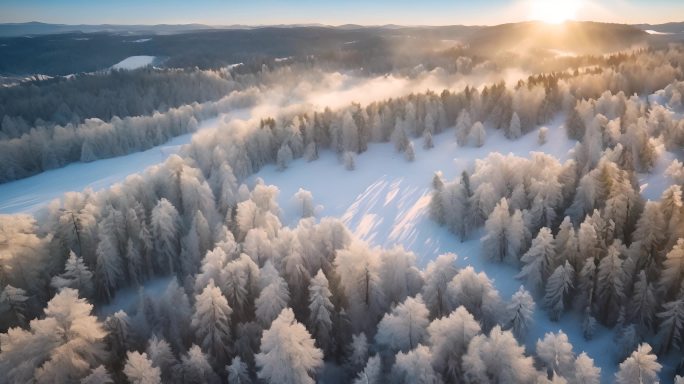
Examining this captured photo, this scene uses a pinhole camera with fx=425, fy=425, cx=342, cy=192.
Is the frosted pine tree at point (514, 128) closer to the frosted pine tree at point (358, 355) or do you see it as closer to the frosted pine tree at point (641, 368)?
the frosted pine tree at point (641, 368)

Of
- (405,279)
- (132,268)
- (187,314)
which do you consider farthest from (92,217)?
(405,279)

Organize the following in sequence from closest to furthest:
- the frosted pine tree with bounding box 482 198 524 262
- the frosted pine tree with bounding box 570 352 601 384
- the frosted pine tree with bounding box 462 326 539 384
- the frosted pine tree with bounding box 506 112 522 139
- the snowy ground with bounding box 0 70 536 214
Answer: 1. the frosted pine tree with bounding box 570 352 601 384
2. the frosted pine tree with bounding box 462 326 539 384
3. the frosted pine tree with bounding box 482 198 524 262
4. the snowy ground with bounding box 0 70 536 214
5. the frosted pine tree with bounding box 506 112 522 139

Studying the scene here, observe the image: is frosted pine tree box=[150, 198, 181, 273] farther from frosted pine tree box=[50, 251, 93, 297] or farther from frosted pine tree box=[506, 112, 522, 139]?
frosted pine tree box=[506, 112, 522, 139]

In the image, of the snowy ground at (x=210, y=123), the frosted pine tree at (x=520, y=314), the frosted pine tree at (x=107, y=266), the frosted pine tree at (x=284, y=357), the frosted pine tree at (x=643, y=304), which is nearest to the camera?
the frosted pine tree at (x=284, y=357)

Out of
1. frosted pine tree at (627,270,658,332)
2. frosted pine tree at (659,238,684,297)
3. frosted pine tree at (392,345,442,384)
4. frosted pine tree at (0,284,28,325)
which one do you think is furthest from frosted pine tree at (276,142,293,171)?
frosted pine tree at (659,238,684,297)

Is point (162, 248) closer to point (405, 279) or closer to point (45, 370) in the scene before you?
point (45, 370)

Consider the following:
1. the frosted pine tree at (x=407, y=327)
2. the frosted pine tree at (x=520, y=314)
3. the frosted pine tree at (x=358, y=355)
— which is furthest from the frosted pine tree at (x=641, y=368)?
the frosted pine tree at (x=358, y=355)
